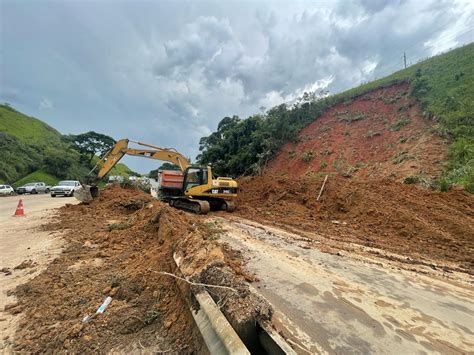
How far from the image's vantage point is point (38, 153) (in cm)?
4525

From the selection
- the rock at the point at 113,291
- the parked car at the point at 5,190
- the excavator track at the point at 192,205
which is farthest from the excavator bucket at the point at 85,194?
the parked car at the point at 5,190

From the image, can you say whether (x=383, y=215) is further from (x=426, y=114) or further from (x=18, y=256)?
(x=426, y=114)

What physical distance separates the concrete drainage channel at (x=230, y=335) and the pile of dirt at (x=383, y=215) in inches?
214

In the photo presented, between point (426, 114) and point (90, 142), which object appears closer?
point (426, 114)

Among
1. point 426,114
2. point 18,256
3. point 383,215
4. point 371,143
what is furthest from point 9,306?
point 426,114

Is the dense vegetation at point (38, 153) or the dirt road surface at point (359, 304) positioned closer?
the dirt road surface at point (359, 304)

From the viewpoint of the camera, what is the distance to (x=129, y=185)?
2183 centimetres

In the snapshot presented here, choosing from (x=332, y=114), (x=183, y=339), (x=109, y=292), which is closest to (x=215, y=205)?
(x=109, y=292)

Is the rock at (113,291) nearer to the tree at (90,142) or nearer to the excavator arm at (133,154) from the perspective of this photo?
the excavator arm at (133,154)

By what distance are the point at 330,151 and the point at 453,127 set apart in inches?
331

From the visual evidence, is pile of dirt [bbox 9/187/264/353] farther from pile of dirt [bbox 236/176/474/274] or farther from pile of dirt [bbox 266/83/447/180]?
pile of dirt [bbox 266/83/447/180]

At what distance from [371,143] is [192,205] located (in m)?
15.0

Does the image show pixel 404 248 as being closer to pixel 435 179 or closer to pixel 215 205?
pixel 435 179

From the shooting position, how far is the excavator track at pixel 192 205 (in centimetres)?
1281
